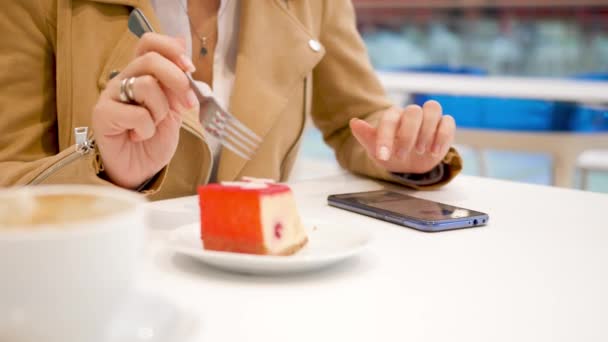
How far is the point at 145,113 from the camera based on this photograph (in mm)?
745

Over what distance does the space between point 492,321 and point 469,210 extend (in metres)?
0.32

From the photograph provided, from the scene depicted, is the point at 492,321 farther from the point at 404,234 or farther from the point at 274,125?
the point at 274,125

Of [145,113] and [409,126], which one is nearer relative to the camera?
[145,113]

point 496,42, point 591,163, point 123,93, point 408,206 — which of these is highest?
point 123,93

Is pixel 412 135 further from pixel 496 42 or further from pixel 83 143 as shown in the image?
pixel 496 42

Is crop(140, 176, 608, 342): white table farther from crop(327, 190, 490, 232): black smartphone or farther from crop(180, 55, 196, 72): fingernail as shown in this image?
crop(180, 55, 196, 72): fingernail

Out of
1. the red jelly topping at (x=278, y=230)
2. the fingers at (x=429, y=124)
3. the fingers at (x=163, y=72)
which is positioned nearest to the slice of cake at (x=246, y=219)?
the red jelly topping at (x=278, y=230)

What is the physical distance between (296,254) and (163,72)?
8.7 inches

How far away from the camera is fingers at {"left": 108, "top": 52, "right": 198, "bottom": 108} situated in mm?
703

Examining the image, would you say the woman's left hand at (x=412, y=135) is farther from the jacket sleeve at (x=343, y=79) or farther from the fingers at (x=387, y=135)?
the jacket sleeve at (x=343, y=79)

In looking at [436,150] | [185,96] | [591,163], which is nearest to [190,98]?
[185,96]

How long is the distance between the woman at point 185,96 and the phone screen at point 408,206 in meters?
0.05

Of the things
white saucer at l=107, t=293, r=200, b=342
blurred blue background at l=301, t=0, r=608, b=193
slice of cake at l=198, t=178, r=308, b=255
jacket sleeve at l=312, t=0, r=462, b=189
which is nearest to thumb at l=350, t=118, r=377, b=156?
jacket sleeve at l=312, t=0, r=462, b=189

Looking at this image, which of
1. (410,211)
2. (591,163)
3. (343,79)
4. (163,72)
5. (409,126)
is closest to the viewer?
(163,72)
